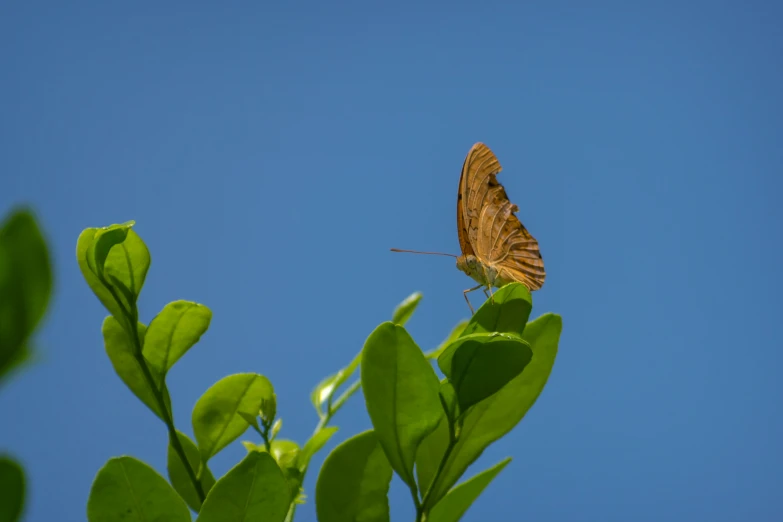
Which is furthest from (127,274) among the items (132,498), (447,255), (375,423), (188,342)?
(447,255)

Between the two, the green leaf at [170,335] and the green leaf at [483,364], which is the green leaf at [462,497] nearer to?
the green leaf at [483,364]

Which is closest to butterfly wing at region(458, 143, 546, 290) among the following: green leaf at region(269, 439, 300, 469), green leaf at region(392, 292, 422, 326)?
green leaf at region(392, 292, 422, 326)

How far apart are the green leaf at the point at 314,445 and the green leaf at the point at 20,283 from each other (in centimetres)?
85

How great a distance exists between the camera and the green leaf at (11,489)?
1.47 ft

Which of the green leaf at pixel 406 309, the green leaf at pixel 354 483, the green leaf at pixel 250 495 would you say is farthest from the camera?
the green leaf at pixel 406 309

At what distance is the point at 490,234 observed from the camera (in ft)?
Answer: 6.54

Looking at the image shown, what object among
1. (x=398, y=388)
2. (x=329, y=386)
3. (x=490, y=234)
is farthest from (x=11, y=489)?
(x=490, y=234)

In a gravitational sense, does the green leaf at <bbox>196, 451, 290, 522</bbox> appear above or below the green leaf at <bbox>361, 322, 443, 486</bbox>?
below

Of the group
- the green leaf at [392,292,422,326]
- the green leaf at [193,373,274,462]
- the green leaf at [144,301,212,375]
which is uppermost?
the green leaf at [392,292,422,326]

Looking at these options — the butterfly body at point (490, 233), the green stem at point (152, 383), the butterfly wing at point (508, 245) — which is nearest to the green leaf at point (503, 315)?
the green stem at point (152, 383)

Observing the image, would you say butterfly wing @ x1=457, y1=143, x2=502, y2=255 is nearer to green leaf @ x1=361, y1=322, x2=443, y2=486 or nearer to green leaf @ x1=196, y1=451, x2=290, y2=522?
green leaf @ x1=361, y1=322, x2=443, y2=486

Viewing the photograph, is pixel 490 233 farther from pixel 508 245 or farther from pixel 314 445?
pixel 314 445

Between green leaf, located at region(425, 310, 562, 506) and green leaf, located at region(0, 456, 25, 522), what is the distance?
0.63m

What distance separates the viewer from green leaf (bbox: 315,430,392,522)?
96cm
